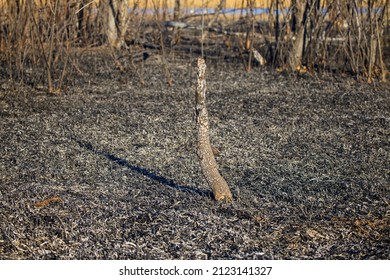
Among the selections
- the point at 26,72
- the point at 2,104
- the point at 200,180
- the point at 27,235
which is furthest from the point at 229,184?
the point at 26,72

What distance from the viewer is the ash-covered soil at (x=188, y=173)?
381 cm

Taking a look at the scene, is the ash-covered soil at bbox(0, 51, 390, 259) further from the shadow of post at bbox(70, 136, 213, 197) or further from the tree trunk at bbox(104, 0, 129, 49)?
the tree trunk at bbox(104, 0, 129, 49)

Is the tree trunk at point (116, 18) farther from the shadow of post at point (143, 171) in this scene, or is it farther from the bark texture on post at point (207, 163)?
the bark texture on post at point (207, 163)

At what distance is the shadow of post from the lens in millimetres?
4657

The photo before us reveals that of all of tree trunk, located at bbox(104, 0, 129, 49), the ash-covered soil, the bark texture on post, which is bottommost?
the ash-covered soil

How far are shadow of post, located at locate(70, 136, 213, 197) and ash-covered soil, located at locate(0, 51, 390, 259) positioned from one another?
1 cm

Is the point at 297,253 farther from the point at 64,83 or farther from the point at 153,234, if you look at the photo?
the point at 64,83

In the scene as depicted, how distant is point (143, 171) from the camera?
5168 mm

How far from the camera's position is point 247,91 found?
28.2 ft

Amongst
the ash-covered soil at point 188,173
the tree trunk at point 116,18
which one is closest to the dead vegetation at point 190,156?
the ash-covered soil at point 188,173

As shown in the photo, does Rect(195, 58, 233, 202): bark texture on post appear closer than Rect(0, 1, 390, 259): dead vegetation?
No

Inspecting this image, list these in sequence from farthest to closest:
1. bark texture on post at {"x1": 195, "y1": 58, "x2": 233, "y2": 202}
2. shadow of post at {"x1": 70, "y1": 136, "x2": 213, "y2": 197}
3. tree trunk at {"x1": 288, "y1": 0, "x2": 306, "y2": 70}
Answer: tree trunk at {"x1": 288, "y1": 0, "x2": 306, "y2": 70}, shadow of post at {"x1": 70, "y1": 136, "x2": 213, "y2": 197}, bark texture on post at {"x1": 195, "y1": 58, "x2": 233, "y2": 202}

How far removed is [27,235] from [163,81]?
555 cm

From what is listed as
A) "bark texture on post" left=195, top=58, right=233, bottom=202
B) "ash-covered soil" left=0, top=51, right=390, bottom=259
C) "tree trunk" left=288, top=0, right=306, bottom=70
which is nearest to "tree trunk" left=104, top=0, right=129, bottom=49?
"ash-covered soil" left=0, top=51, right=390, bottom=259
